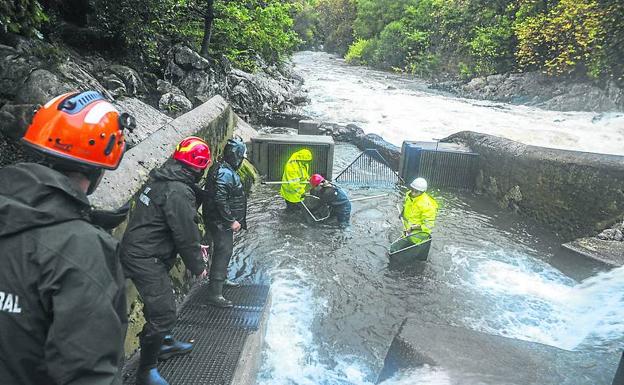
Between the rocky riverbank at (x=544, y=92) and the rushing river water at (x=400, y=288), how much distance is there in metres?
11.0

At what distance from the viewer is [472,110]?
1812 centimetres

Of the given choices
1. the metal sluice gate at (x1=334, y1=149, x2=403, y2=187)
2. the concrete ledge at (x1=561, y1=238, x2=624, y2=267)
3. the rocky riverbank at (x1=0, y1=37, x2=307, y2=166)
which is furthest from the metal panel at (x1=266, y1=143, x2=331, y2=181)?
the concrete ledge at (x1=561, y1=238, x2=624, y2=267)

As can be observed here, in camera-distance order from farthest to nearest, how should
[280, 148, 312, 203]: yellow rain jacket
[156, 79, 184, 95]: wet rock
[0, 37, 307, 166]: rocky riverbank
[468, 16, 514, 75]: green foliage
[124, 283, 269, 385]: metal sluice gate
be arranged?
[468, 16, 514, 75]: green foliage < [156, 79, 184, 95]: wet rock < [280, 148, 312, 203]: yellow rain jacket < [0, 37, 307, 166]: rocky riverbank < [124, 283, 269, 385]: metal sluice gate

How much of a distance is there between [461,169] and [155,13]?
8778 mm

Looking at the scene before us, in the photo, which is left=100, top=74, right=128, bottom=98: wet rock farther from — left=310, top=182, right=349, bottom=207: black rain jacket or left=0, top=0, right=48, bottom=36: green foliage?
left=310, top=182, right=349, bottom=207: black rain jacket

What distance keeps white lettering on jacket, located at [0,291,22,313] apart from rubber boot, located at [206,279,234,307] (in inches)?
136

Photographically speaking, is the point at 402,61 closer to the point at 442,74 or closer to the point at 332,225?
the point at 442,74

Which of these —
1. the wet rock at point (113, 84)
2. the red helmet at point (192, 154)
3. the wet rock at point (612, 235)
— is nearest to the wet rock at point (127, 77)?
the wet rock at point (113, 84)

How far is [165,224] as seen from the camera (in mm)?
3420

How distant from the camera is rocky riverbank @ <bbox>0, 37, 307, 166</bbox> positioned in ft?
19.6

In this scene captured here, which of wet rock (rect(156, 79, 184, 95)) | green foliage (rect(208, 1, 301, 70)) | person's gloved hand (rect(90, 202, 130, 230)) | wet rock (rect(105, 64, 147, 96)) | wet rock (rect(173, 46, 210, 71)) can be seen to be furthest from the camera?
green foliage (rect(208, 1, 301, 70))

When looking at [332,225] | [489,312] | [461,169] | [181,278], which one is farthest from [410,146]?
[181,278]

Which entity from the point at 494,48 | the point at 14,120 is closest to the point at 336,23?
the point at 494,48

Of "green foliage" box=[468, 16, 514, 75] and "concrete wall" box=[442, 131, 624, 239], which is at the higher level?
"green foliage" box=[468, 16, 514, 75]
